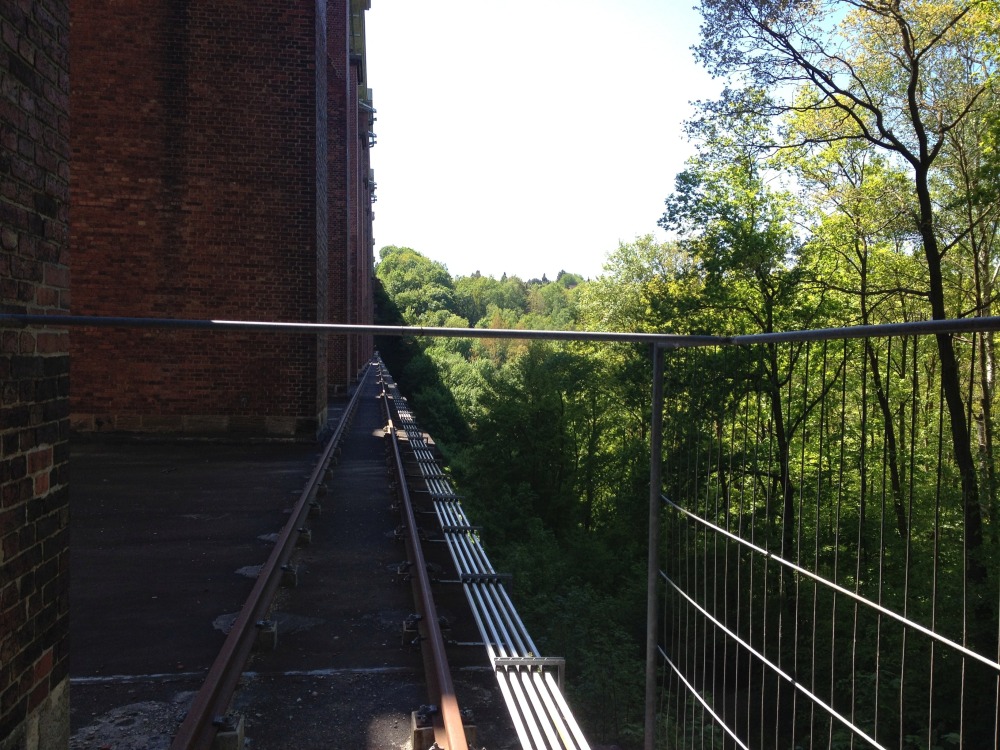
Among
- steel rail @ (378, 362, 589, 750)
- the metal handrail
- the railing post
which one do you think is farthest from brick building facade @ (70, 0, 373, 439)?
the railing post

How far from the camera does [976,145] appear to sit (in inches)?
658

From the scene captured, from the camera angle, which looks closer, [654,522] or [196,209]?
[654,522]

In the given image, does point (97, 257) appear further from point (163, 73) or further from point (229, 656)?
point (229, 656)

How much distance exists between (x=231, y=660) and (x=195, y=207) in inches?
395

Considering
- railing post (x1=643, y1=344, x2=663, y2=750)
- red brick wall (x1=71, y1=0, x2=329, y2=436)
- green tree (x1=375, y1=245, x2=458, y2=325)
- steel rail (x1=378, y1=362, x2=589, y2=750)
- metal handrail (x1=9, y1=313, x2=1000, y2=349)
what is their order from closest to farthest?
metal handrail (x1=9, y1=313, x2=1000, y2=349), railing post (x1=643, y1=344, x2=663, y2=750), steel rail (x1=378, y1=362, x2=589, y2=750), red brick wall (x1=71, y1=0, x2=329, y2=436), green tree (x1=375, y1=245, x2=458, y2=325)

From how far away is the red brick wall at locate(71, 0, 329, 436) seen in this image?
42.1ft

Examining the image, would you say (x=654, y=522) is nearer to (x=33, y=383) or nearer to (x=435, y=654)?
(x=435, y=654)

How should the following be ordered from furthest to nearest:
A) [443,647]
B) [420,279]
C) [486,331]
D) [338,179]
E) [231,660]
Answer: [420,279]
[338,179]
[443,647]
[231,660]
[486,331]

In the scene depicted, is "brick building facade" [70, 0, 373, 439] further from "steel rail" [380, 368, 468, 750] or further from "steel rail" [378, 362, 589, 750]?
"steel rail" [380, 368, 468, 750]

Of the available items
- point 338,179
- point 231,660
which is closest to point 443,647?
point 231,660

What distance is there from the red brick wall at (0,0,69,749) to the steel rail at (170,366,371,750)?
2.07 feet

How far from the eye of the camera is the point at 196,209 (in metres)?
13.1

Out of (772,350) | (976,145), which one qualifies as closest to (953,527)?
(772,350)

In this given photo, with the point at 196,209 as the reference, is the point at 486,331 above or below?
below
